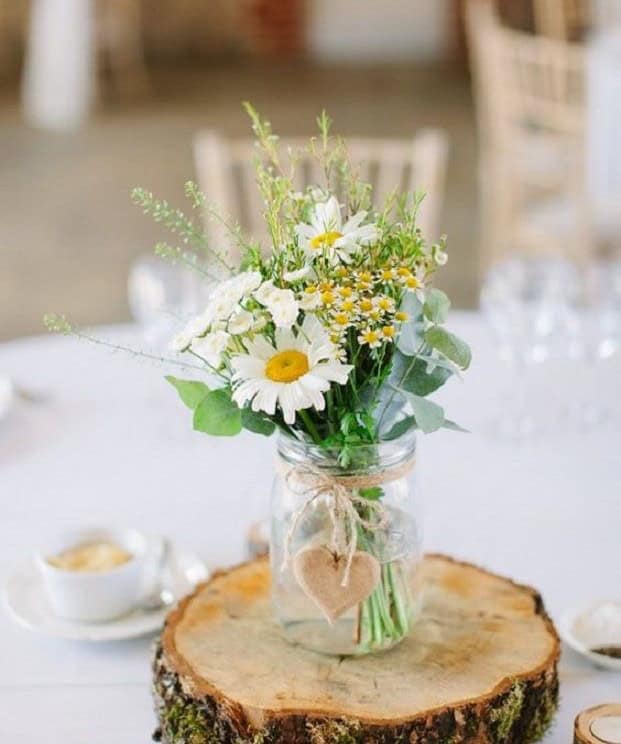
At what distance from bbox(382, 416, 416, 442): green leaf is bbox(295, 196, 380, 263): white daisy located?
16 centimetres

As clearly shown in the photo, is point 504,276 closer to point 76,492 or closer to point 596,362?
point 596,362

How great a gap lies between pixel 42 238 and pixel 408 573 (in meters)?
4.15

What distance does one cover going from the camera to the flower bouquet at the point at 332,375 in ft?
3.44

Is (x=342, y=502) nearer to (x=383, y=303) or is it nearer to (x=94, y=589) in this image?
(x=383, y=303)

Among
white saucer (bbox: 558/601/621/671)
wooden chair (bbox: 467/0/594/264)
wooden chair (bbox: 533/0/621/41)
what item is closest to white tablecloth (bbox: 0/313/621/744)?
white saucer (bbox: 558/601/621/671)

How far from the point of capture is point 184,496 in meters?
1.65

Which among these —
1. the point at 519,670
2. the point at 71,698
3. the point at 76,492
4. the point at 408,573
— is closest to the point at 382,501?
the point at 408,573

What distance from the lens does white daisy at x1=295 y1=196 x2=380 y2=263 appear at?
1.06 meters

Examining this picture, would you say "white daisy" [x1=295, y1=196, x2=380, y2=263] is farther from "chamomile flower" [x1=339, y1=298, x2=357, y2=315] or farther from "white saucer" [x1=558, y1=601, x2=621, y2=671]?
"white saucer" [x1=558, y1=601, x2=621, y2=671]

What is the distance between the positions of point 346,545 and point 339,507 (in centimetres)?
4

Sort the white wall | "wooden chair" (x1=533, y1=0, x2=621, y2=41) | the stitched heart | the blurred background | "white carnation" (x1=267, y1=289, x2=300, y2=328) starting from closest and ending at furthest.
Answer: "white carnation" (x1=267, y1=289, x2=300, y2=328) < the stitched heart < the blurred background < "wooden chair" (x1=533, y1=0, x2=621, y2=41) < the white wall

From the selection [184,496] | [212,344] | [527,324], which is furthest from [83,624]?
[527,324]

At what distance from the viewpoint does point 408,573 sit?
3.92 feet

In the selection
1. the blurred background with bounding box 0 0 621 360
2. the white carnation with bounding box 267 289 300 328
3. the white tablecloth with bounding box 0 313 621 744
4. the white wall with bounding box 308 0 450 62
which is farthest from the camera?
the white wall with bounding box 308 0 450 62
